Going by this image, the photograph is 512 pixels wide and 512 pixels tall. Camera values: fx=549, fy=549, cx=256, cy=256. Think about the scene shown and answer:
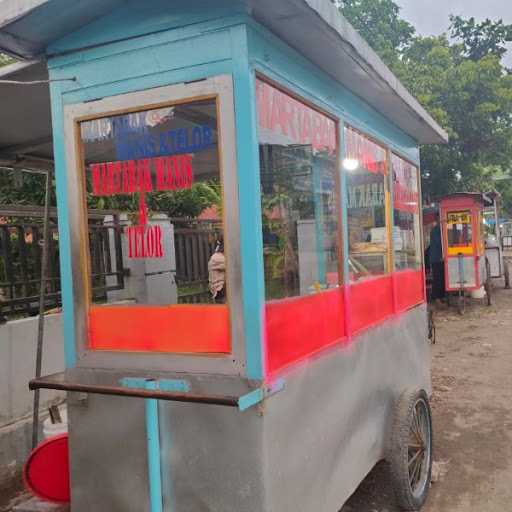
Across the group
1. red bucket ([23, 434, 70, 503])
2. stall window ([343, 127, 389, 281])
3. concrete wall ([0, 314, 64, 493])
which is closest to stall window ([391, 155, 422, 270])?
stall window ([343, 127, 389, 281])

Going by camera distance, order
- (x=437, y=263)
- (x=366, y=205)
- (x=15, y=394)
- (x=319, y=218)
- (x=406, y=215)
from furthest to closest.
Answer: (x=437, y=263) → (x=406, y=215) → (x=15, y=394) → (x=366, y=205) → (x=319, y=218)

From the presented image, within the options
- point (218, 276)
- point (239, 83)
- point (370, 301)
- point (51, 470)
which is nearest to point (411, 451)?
point (370, 301)

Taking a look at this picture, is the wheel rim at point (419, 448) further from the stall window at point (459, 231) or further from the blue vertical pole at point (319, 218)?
the stall window at point (459, 231)

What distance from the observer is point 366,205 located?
3.25m

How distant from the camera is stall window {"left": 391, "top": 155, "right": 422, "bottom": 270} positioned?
382cm

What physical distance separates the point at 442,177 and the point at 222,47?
43.7ft

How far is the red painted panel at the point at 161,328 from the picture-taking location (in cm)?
209

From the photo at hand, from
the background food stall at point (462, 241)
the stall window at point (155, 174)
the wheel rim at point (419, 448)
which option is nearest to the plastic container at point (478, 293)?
the background food stall at point (462, 241)

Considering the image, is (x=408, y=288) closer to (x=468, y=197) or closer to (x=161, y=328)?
(x=161, y=328)

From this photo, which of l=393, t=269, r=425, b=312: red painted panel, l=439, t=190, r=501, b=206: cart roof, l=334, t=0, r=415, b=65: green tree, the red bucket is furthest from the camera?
l=334, t=0, r=415, b=65: green tree

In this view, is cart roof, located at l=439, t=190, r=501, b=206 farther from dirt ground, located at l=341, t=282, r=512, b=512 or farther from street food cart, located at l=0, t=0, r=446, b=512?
street food cart, located at l=0, t=0, r=446, b=512

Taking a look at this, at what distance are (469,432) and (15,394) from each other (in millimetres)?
3601

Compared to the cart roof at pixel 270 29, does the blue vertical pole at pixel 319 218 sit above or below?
below

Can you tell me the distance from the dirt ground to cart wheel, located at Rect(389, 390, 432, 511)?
180mm
